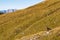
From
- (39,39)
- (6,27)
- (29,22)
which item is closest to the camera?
(39,39)

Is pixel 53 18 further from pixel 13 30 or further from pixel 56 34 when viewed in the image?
pixel 56 34

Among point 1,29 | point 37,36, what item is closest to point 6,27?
point 1,29

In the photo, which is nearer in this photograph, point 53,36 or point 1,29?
point 53,36

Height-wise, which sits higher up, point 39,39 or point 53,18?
point 53,18

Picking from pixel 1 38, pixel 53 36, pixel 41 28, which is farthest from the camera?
pixel 1 38

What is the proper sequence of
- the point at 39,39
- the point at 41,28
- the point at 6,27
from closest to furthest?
the point at 39,39
the point at 41,28
the point at 6,27

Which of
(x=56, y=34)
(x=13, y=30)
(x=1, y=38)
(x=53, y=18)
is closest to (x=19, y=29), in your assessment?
(x=13, y=30)

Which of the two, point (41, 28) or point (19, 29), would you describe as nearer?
point (41, 28)

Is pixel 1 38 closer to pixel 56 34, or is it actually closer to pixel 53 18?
pixel 53 18

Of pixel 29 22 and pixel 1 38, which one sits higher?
pixel 29 22

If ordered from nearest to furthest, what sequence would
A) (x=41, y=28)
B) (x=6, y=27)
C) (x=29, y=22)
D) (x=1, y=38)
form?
(x=41, y=28), (x=1, y=38), (x=29, y=22), (x=6, y=27)

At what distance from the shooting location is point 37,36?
53.8 metres

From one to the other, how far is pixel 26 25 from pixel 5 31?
30.3 feet

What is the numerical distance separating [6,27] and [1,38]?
39.3ft
